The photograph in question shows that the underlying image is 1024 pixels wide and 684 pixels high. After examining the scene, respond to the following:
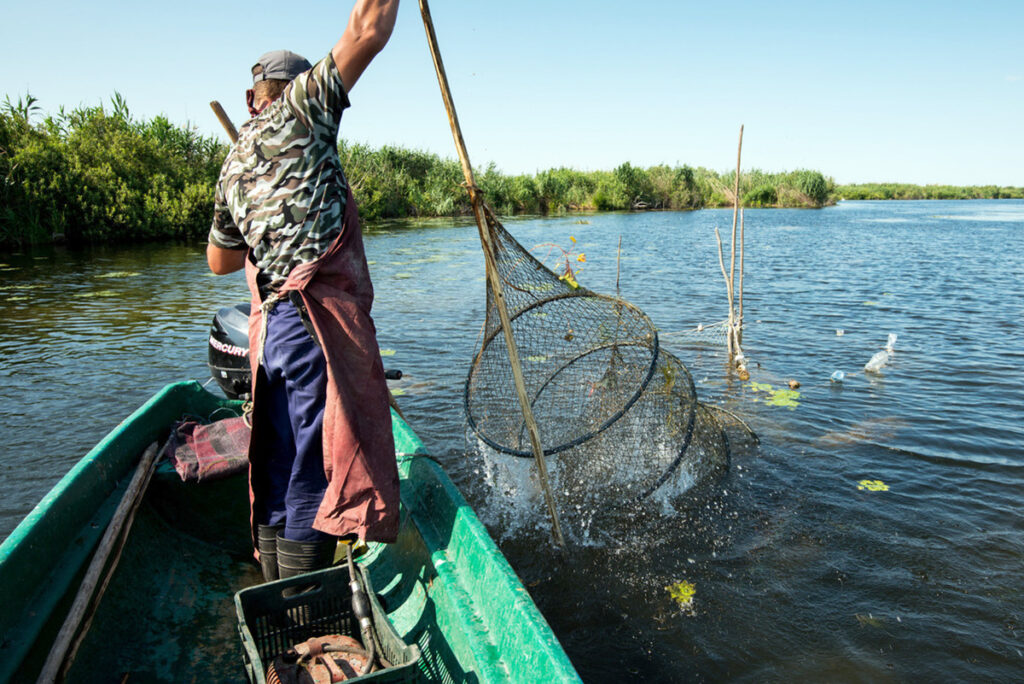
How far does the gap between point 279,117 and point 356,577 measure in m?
1.49

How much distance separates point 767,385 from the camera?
7.16 meters

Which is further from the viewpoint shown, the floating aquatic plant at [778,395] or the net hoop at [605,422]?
the floating aquatic plant at [778,395]

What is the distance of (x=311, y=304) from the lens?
1986mm

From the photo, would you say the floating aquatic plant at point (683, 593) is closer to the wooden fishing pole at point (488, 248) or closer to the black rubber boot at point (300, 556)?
the wooden fishing pole at point (488, 248)

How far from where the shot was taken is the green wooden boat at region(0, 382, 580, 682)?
2.01 meters

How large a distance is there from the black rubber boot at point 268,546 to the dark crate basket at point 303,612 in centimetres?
16

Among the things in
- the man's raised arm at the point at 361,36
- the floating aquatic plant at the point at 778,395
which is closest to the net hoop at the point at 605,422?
the man's raised arm at the point at 361,36

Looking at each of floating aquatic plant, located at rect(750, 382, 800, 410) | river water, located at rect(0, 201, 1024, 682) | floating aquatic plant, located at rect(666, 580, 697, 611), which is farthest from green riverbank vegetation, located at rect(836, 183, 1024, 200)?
floating aquatic plant, located at rect(666, 580, 697, 611)

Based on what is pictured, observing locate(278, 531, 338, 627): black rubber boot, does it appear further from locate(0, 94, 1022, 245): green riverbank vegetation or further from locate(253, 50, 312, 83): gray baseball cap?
locate(0, 94, 1022, 245): green riverbank vegetation

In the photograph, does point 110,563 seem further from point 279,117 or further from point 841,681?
point 841,681

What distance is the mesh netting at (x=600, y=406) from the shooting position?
13.3 ft

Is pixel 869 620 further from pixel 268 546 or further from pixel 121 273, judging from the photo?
pixel 121 273

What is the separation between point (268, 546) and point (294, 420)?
568mm

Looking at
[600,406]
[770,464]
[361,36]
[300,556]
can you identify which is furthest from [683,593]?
[361,36]
